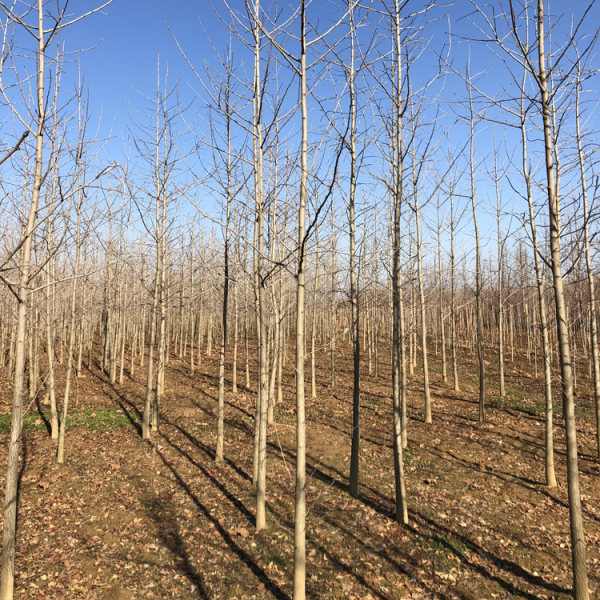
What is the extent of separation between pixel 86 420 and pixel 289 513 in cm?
773

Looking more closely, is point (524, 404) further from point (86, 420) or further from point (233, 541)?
point (86, 420)

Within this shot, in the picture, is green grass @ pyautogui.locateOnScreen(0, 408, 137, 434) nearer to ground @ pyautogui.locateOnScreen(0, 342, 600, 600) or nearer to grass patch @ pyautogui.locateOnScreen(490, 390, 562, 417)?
ground @ pyautogui.locateOnScreen(0, 342, 600, 600)

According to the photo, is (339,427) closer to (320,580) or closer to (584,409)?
(320,580)

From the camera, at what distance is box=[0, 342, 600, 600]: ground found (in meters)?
4.66

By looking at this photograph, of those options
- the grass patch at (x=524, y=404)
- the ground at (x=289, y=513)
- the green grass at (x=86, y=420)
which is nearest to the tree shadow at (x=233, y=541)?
the ground at (x=289, y=513)

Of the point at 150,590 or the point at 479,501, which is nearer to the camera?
the point at 150,590

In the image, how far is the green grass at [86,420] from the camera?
397 inches

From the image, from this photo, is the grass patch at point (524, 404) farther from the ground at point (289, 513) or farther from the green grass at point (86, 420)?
the green grass at point (86, 420)

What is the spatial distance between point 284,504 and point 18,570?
153 inches

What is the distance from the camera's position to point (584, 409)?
12.8 metres

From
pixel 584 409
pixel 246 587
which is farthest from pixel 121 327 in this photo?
pixel 584 409

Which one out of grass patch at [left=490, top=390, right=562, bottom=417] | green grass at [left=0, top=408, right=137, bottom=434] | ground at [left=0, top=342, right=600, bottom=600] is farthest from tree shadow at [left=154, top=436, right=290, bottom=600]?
grass patch at [left=490, top=390, right=562, bottom=417]

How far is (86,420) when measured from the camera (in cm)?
1081

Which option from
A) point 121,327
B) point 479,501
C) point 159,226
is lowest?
point 479,501
